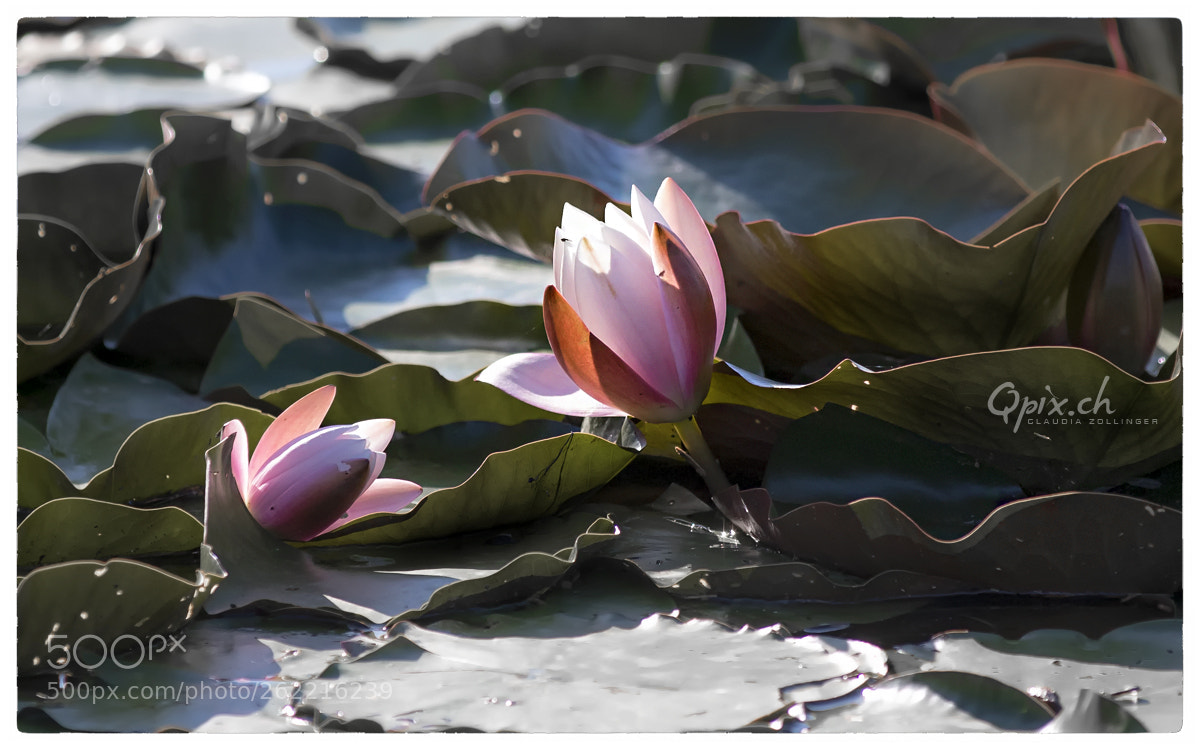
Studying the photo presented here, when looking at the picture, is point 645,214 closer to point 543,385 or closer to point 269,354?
point 543,385

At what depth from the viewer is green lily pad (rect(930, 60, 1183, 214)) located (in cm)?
79

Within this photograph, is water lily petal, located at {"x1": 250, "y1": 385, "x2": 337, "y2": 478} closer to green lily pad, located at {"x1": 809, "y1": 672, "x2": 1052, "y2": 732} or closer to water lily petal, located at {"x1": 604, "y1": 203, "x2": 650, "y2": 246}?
water lily petal, located at {"x1": 604, "y1": 203, "x2": 650, "y2": 246}

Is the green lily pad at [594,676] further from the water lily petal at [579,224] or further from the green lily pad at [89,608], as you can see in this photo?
the water lily petal at [579,224]

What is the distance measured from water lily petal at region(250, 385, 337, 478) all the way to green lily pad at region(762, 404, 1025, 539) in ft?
0.85

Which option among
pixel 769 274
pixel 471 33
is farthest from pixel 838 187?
pixel 471 33

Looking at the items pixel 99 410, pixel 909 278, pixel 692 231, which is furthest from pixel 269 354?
pixel 909 278

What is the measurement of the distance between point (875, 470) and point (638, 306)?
6.7 inches

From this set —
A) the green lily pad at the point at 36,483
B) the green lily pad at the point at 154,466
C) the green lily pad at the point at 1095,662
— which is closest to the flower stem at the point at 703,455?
the green lily pad at the point at 1095,662

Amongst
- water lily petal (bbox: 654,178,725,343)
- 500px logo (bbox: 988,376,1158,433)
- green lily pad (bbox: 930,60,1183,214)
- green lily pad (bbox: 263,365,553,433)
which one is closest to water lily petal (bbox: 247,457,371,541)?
green lily pad (bbox: 263,365,553,433)

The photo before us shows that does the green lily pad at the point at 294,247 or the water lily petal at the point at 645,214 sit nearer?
the water lily petal at the point at 645,214

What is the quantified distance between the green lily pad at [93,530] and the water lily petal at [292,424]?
5 centimetres

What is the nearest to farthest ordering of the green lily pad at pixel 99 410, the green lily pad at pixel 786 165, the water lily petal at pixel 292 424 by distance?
the water lily petal at pixel 292 424, the green lily pad at pixel 99 410, the green lily pad at pixel 786 165

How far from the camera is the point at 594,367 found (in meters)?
0.52

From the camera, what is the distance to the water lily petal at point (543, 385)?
553 millimetres
